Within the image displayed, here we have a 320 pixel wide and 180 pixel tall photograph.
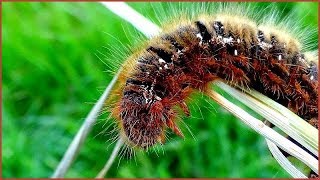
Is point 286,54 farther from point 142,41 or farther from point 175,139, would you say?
point 175,139

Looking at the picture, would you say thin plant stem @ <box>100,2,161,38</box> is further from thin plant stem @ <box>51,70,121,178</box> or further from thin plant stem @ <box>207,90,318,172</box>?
thin plant stem @ <box>207,90,318,172</box>

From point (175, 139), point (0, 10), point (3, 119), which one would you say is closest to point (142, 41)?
point (175, 139)

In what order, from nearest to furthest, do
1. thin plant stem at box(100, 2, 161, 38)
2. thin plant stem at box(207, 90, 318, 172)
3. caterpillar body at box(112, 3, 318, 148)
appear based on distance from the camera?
thin plant stem at box(207, 90, 318, 172) → caterpillar body at box(112, 3, 318, 148) → thin plant stem at box(100, 2, 161, 38)

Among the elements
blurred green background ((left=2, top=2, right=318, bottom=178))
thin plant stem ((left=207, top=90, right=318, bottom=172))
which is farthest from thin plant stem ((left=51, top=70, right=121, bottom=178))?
thin plant stem ((left=207, top=90, right=318, bottom=172))

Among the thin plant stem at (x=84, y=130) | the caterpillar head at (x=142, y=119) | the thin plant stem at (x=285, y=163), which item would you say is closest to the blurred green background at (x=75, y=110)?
the thin plant stem at (x=84, y=130)

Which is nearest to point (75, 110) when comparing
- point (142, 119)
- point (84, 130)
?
Result: point (84, 130)

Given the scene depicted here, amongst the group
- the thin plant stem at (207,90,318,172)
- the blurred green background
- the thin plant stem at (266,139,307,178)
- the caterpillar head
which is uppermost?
the thin plant stem at (207,90,318,172)

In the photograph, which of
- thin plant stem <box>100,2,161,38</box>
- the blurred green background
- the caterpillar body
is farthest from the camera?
the blurred green background
